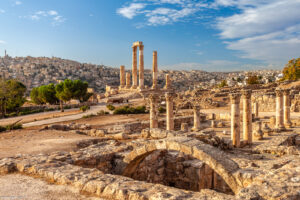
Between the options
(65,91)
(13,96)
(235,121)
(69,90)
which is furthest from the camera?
(69,90)

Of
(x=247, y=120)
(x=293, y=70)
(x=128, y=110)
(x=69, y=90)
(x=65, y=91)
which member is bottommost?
(x=128, y=110)

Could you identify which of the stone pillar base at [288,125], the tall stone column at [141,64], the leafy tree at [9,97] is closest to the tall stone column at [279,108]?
the stone pillar base at [288,125]

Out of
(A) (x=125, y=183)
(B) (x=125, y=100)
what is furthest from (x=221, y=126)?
(B) (x=125, y=100)

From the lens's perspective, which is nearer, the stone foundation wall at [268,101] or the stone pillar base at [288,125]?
the stone pillar base at [288,125]

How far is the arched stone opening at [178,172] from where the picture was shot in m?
8.74

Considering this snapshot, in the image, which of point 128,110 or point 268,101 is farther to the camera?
point 268,101

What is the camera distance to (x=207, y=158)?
6.13 meters

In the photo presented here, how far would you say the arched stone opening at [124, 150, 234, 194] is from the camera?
8742 mm

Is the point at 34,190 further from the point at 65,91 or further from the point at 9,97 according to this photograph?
the point at 9,97

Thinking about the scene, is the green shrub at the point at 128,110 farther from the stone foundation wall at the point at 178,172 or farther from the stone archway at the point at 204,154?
the stone archway at the point at 204,154

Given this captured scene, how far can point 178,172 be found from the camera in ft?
30.8

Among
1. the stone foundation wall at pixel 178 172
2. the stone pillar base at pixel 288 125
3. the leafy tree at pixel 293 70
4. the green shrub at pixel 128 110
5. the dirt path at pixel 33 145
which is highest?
the leafy tree at pixel 293 70

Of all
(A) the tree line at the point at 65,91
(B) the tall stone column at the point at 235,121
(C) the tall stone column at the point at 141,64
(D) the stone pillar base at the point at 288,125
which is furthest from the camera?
(C) the tall stone column at the point at 141,64

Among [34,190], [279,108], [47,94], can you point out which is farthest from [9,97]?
[279,108]
